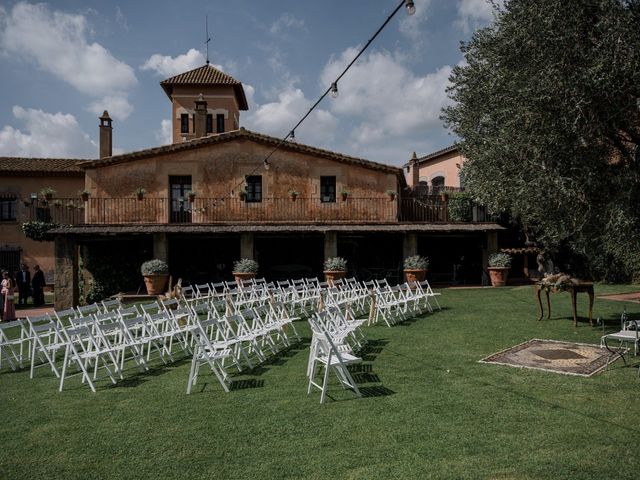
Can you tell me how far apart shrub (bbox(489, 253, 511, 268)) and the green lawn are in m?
12.0

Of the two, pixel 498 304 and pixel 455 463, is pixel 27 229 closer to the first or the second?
pixel 498 304

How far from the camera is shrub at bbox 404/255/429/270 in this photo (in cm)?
1924

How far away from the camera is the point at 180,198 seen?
20953 millimetres

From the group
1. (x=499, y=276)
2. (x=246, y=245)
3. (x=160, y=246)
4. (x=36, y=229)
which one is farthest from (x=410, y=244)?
(x=36, y=229)

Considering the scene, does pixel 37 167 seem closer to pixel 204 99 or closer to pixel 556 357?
pixel 204 99

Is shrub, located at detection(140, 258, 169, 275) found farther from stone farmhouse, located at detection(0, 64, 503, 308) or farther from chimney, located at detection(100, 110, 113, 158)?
chimney, located at detection(100, 110, 113, 158)

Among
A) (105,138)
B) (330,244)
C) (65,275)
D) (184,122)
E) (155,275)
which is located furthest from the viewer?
(184,122)

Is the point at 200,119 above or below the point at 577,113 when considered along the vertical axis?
above

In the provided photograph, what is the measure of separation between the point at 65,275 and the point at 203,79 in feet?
62.2

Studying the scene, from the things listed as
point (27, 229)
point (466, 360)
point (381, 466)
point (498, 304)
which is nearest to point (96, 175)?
point (27, 229)

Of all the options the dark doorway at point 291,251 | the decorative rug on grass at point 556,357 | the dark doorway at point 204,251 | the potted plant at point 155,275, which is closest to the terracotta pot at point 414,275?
the dark doorway at point 291,251

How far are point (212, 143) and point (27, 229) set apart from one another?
8.54 metres

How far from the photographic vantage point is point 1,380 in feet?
27.1

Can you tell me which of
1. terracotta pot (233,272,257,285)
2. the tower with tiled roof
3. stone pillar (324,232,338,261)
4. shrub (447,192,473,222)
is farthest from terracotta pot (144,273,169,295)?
the tower with tiled roof
